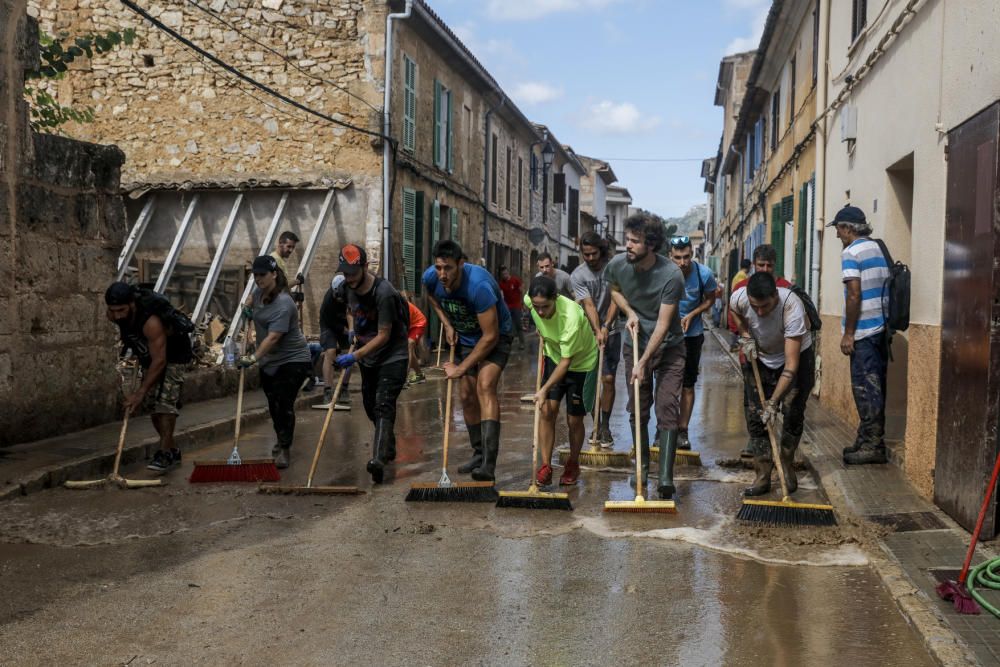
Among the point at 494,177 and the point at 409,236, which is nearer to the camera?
the point at 409,236

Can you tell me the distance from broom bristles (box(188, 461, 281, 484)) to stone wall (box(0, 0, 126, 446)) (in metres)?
1.92

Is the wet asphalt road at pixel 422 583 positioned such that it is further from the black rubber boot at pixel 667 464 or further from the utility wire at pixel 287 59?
the utility wire at pixel 287 59

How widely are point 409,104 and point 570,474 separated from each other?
12817mm

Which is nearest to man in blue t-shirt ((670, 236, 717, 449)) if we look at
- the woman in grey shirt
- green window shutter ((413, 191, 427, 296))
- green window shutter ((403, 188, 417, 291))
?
the woman in grey shirt

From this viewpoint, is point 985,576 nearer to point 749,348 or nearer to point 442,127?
point 749,348

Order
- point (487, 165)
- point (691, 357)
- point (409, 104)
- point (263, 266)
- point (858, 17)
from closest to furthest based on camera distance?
point (263, 266) → point (691, 357) → point (858, 17) → point (409, 104) → point (487, 165)

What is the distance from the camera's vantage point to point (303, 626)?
4.15 metres

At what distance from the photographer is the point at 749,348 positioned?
22.3 ft

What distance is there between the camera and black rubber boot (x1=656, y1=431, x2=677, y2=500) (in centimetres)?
653

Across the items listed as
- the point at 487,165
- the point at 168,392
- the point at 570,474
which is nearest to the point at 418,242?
the point at 487,165

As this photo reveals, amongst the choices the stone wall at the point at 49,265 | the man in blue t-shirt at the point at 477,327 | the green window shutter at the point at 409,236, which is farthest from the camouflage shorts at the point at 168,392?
the green window shutter at the point at 409,236

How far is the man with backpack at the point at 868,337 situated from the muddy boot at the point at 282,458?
14.4 ft

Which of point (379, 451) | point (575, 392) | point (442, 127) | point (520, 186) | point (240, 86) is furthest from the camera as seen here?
point (520, 186)

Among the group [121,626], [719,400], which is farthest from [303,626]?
[719,400]
